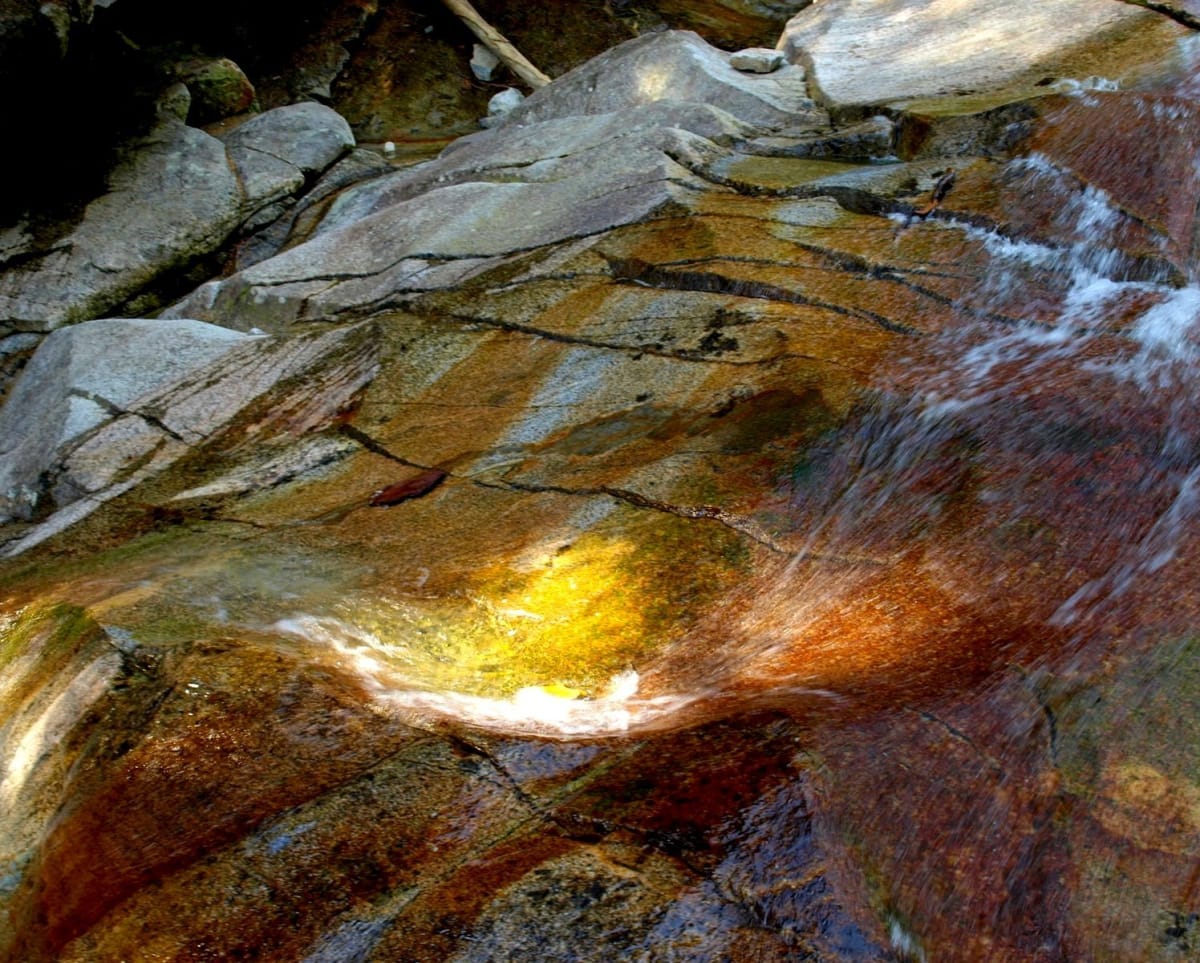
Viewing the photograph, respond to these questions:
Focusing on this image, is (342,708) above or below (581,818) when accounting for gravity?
above

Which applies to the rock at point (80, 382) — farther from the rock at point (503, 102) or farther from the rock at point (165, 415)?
the rock at point (503, 102)

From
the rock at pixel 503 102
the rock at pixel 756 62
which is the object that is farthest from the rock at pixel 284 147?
the rock at pixel 756 62

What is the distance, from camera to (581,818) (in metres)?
2.92

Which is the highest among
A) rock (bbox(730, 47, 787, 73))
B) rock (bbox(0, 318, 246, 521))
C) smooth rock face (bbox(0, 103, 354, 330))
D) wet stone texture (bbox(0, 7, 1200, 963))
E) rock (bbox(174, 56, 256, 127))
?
rock (bbox(174, 56, 256, 127))

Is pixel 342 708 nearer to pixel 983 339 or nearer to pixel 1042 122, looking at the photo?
pixel 983 339

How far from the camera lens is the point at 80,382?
19.7 ft

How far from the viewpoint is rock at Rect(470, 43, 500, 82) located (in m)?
11.4

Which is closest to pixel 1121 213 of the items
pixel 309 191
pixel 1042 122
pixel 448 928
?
pixel 1042 122

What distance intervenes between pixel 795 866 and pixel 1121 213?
3.71 m

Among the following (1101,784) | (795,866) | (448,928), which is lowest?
(1101,784)

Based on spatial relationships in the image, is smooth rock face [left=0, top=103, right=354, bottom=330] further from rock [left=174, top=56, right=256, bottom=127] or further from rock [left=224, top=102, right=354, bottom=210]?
rock [left=174, top=56, right=256, bottom=127]

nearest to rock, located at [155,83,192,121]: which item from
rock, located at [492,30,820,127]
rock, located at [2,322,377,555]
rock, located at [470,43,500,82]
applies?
rock, located at [492,30,820,127]

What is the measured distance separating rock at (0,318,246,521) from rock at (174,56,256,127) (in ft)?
14.0

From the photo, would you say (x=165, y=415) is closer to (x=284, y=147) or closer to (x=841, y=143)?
(x=841, y=143)
